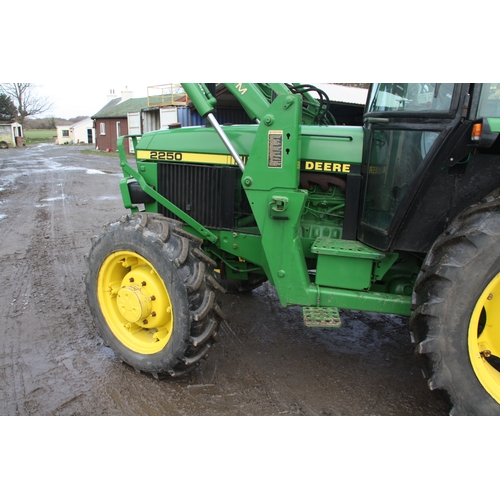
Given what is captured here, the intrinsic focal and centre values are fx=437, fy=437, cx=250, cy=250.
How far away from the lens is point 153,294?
314 cm

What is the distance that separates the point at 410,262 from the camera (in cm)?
308

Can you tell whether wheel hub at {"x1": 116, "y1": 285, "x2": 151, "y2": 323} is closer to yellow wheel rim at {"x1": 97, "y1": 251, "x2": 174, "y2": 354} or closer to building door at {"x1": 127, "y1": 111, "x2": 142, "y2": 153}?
yellow wheel rim at {"x1": 97, "y1": 251, "x2": 174, "y2": 354}

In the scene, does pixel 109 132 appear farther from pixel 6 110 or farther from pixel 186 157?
pixel 186 157

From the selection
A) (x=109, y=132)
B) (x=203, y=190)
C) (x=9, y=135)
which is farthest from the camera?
(x=109, y=132)

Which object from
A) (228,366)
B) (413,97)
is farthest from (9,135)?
(413,97)

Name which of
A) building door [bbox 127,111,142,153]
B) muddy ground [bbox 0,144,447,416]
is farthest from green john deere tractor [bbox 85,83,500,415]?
building door [bbox 127,111,142,153]

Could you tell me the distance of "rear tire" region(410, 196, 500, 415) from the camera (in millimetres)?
2307

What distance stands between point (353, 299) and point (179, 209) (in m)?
1.60

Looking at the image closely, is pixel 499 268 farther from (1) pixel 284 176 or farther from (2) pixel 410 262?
(1) pixel 284 176

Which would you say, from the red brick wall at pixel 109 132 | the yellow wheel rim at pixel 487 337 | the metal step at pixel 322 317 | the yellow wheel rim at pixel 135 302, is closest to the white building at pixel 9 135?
the red brick wall at pixel 109 132

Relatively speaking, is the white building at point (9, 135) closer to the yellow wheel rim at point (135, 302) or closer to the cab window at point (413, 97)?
the yellow wheel rim at point (135, 302)

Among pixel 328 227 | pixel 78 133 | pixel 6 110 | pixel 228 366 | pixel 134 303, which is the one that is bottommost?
pixel 228 366

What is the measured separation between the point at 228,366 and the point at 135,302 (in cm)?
88

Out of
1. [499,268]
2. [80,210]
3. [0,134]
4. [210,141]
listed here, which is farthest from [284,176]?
[0,134]
